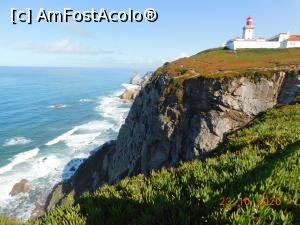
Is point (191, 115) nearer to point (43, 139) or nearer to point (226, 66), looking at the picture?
point (226, 66)

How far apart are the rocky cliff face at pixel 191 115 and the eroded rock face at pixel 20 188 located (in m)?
5.83

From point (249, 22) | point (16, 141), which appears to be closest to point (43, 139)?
point (16, 141)

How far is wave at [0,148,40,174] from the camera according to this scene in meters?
66.9

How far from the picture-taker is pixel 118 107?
13962 cm

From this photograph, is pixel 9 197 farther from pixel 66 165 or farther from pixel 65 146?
pixel 65 146

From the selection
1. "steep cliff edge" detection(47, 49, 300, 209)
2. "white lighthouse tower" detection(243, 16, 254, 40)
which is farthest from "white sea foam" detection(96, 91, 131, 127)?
"white lighthouse tower" detection(243, 16, 254, 40)

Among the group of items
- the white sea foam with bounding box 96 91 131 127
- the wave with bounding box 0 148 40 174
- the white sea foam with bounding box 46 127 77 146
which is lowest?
the wave with bounding box 0 148 40 174

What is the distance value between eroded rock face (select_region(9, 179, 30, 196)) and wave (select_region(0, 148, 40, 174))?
8221 mm

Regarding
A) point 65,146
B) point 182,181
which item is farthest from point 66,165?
point 182,181

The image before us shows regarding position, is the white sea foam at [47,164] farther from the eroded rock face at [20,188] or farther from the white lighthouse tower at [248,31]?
the white lighthouse tower at [248,31]

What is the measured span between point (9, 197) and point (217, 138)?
4009cm

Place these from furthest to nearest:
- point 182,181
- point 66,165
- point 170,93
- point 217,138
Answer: point 66,165, point 170,93, point 217,138, point 182,181

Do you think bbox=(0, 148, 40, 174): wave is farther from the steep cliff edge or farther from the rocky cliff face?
the steep cliff edge

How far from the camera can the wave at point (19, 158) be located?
6689 cm
